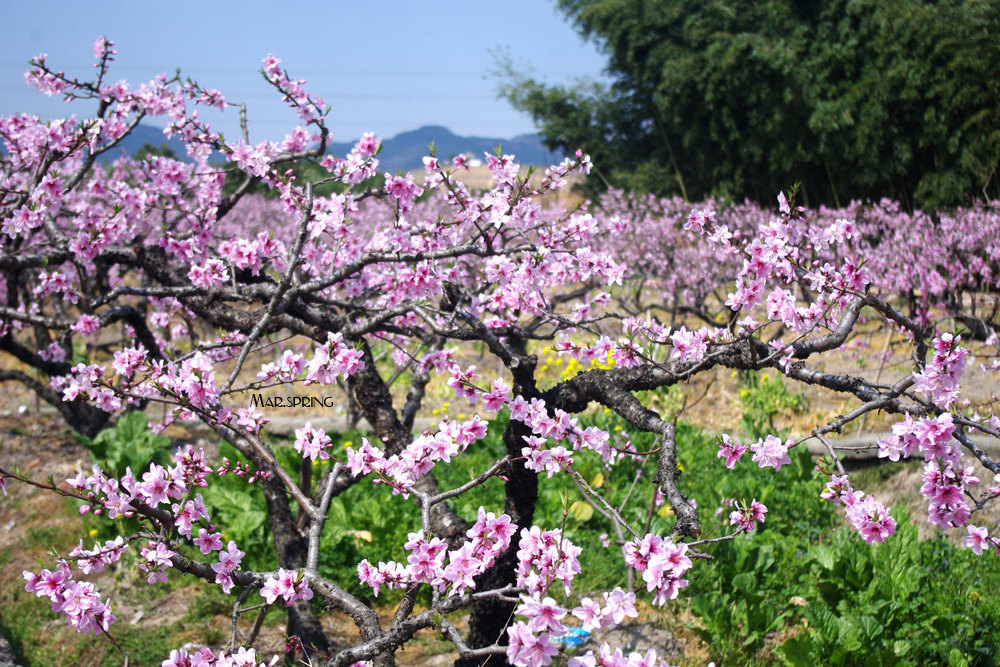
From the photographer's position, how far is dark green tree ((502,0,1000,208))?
13484mm

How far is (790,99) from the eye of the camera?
652 inches

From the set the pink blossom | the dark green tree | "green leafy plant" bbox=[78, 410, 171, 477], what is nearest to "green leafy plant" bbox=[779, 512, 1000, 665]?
the pink blossom

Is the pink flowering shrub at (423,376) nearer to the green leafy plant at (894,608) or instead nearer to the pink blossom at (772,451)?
the pink blossom at (772,451)

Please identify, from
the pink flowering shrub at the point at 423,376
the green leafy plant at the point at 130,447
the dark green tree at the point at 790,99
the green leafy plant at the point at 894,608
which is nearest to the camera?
the pink flowering shrub at the point at 423,376

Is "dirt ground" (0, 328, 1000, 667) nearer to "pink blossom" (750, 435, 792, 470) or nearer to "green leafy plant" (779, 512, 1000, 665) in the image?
"green leafy plant" (779, 512, 1000, 665)

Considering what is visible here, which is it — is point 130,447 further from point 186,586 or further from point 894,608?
point 894,608

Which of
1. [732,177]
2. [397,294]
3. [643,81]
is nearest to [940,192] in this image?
[732,177]

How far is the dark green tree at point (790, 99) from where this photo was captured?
13.5 metres

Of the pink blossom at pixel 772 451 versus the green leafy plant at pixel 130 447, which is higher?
the pink blossom at pixel 772 451

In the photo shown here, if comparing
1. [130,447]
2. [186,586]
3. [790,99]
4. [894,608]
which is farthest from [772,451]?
[790,99]

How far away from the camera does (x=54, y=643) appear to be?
384cm

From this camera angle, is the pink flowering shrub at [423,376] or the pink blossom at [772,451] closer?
the pink flowering shrub at [423,376]

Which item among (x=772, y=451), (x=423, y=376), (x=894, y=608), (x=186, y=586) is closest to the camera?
(x=772, y=451)

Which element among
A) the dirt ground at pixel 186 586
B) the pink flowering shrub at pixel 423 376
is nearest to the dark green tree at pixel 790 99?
the dirt ground at pixel 186 586
